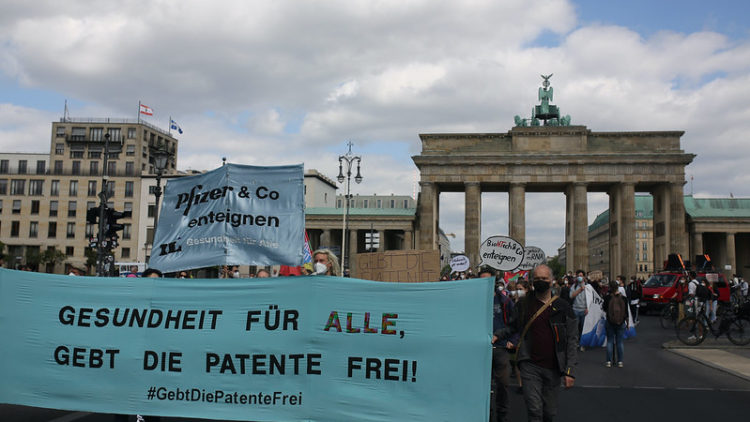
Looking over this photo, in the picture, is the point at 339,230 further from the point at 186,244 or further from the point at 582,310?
the point at 186,244

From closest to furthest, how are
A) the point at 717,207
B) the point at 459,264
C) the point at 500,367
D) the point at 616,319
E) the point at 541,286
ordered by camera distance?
the point at 541,286 < the point at 500,367 < the point at 616,319 < the point at 459,264 < the point at 717,207

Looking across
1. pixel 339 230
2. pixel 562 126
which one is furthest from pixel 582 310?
pixel 339 230

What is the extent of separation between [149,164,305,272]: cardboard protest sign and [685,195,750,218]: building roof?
74504 mm

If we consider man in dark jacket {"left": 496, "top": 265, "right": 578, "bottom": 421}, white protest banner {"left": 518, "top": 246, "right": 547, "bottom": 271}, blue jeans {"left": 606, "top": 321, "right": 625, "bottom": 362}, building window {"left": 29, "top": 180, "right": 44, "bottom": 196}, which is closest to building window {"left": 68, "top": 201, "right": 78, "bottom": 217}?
building window {"left": 29, "top": 180, "right": 44, "bottom": 196}

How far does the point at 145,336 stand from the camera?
6.71 m

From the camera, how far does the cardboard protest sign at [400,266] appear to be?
14188 millimetres

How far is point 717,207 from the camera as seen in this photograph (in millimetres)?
84000

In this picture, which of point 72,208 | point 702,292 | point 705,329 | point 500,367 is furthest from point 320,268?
point 72,208

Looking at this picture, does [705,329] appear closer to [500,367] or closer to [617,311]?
[617,311]

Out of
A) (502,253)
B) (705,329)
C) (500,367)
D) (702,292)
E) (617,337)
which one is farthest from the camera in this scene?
(702,292)

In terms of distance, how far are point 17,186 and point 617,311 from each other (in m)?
86.3

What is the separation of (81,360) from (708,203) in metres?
90.4

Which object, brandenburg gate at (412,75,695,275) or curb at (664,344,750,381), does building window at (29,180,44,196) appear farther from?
curb at (664,344,750,381)

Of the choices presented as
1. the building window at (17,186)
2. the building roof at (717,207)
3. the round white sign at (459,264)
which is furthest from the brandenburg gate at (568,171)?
the building window at (17,186)
